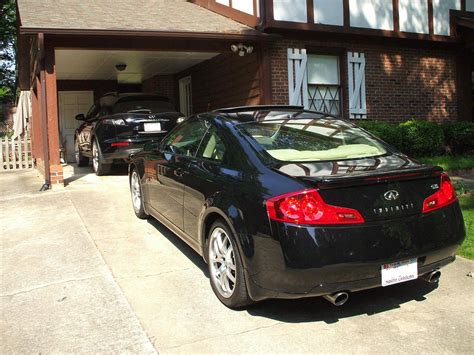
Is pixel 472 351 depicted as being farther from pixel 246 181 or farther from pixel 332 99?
pixel 332 99

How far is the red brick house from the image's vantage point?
913 centimetres

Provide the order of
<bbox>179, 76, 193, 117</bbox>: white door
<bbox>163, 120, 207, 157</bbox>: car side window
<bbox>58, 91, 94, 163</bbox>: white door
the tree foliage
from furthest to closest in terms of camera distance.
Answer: the tree foliage < <bbox>58, 91, 94, 163</bbox>: white door < <bbox>179, 76, 193, 117</bbox>: white door < <bbox>163, 120, 207, 157</bbox>: car side window

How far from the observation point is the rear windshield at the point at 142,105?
31.3 ft

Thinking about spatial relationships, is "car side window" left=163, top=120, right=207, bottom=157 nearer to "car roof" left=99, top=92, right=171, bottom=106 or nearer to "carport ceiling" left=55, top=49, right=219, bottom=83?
"car roof" left=99, top=92, right=171, bottom=106

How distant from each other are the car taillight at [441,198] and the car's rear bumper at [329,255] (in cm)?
12

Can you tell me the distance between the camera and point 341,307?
3.76 meters

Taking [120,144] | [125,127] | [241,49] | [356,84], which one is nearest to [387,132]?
[356,84]

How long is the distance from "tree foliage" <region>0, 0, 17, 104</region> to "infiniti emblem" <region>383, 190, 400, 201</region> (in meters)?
31.5

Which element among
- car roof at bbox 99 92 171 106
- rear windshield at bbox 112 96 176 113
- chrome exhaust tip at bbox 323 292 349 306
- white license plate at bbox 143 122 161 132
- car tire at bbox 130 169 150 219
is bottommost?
chrome exhaust tip at bbox 323 292 349 306

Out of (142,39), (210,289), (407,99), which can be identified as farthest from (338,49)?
(210,289)

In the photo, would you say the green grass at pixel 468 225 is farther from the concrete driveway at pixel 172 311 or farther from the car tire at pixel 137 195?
the car tire at pixel 137 195

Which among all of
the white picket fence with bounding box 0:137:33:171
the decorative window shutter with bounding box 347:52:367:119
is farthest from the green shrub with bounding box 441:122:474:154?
the white picket fence with bounding box 0:137:33:171

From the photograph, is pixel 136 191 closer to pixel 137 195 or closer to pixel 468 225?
pixel 137 195

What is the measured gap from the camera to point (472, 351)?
310cm
